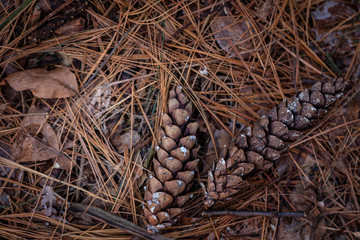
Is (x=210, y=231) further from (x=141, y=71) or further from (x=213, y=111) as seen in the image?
(x=141, y=71)

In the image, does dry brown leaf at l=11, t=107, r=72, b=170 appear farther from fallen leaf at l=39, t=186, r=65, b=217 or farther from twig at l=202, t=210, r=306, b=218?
twig at l=202, t=210, r=306, b=218

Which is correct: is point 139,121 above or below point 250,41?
below

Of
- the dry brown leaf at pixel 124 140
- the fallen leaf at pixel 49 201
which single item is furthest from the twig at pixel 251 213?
the fallen leaf at pixel 49 201

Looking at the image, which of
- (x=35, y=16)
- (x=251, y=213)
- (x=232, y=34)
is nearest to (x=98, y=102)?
(x=35, y=16)

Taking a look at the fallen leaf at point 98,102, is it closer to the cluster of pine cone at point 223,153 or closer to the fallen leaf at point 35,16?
the cluster of pine cone at point 223,153

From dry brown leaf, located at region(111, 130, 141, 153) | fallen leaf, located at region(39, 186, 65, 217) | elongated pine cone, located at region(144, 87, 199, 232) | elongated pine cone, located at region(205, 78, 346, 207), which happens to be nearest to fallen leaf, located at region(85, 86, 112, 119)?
dry brown leaf, located at region(111, 130, 141, 153)

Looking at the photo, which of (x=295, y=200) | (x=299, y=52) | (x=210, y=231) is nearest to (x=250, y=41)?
(x=299, y=52)
